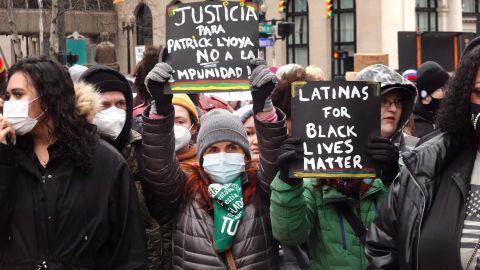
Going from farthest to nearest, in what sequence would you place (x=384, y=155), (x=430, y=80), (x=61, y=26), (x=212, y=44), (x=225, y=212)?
(x=61, y=26)
(x=430, y=80)
(x=212, y=44)
(x=225, y=212)
(x=384, y=155)

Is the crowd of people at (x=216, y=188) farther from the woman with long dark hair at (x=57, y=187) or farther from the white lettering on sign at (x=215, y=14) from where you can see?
the white lettering on sign at (x=215, y=14)

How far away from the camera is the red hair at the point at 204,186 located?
5.18 metres

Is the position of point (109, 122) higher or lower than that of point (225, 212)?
higher

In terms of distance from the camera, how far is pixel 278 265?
5242mm

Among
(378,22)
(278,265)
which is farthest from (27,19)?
(278,265)

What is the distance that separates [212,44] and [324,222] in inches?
47.7

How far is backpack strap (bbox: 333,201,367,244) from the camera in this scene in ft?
16.0

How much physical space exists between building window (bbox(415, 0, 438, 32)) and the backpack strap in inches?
1773

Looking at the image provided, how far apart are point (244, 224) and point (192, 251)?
31cm

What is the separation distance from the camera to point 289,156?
4.67m

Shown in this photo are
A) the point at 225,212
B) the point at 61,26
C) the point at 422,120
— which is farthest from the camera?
the point at 61,26

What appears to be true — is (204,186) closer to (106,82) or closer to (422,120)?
(106,82)

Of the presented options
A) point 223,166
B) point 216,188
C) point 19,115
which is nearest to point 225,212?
point 216,188

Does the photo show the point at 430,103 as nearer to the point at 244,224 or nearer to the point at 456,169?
the point at 244,224
